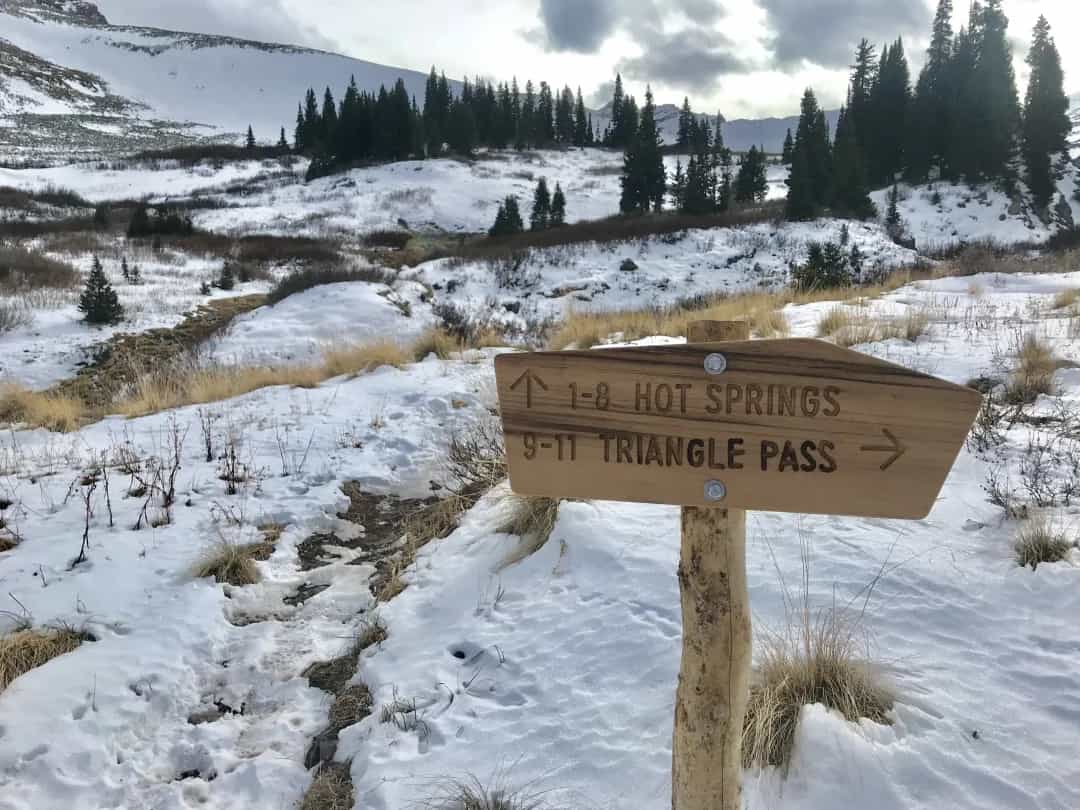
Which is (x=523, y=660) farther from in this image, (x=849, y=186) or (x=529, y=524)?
(x=849, y=186)

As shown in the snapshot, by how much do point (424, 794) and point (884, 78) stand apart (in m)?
Answer: 55.3

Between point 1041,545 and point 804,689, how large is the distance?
4.77 ft

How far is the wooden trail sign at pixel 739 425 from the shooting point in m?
1.33

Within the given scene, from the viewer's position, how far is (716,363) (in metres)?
1.39

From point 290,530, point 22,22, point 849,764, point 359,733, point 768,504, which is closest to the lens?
point 768,504

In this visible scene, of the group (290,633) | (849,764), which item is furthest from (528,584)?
(849,764)

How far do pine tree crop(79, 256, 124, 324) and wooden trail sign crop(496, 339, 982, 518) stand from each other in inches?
526

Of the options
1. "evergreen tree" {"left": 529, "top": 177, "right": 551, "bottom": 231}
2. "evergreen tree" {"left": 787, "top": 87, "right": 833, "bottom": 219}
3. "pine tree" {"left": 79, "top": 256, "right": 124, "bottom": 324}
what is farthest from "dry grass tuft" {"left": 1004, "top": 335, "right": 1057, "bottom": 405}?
"evergreen tree" {"left": 529, "top": 177, "right": 551, "bottom": 231}

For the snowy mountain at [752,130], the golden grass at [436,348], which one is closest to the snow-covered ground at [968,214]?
the golden grass at [436,348]

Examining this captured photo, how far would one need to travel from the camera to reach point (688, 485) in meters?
1.45

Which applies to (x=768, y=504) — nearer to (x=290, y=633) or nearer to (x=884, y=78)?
(x=290, y=633)

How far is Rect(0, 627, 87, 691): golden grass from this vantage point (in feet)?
10.4

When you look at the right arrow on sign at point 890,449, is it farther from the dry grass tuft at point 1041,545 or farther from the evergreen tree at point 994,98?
the evergreen tree at point 994,98

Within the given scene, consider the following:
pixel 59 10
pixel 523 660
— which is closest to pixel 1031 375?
pixel 523 660
